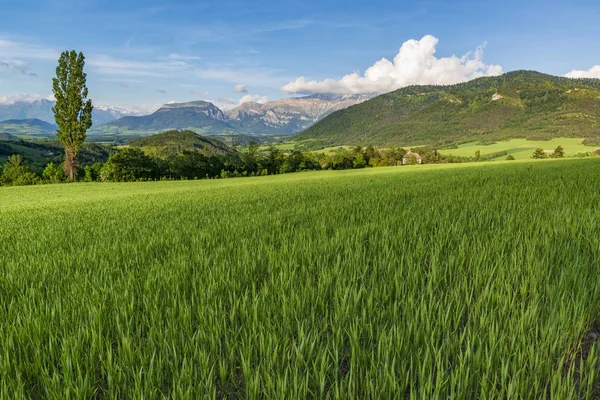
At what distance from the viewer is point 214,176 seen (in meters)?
67.9

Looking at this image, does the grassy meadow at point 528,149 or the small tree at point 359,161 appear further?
the grassy meadow at point 528,149

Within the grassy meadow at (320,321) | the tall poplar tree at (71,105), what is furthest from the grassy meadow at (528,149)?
the grassy meadow at (320,321)

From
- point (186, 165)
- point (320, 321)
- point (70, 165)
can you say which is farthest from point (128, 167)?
point (320, 321)

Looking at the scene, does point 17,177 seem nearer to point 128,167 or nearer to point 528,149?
point 128,167

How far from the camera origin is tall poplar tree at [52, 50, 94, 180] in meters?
50.6

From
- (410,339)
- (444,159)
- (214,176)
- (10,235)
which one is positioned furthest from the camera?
(444,159)

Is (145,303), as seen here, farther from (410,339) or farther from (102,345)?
(410,339)

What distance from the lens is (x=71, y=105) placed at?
5112 cm

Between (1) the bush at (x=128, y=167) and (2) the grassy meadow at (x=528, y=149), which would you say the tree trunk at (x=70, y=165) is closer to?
(1) the bush at (x=128, y=167)

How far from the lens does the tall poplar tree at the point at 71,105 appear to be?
166 feet

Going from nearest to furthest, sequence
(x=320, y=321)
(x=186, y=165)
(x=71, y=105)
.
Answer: (x=320, y=321) < (x=71, y=105) < (x=186, y=165)

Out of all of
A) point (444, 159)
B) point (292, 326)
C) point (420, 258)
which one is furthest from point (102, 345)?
point (444, 159)

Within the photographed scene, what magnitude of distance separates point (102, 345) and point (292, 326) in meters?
1.11

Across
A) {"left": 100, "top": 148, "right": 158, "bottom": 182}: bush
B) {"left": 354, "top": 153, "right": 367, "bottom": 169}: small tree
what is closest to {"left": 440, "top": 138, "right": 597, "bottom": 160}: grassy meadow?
{"left": 354, "top": 153, "right": 367, "bottom": 169}: small tree
